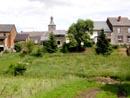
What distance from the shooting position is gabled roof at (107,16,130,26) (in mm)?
98075

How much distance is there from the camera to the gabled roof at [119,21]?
3861 inches

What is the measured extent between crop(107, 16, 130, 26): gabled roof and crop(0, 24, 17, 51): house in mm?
28783

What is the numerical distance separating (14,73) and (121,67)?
19.4 m

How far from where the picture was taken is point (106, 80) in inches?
1741

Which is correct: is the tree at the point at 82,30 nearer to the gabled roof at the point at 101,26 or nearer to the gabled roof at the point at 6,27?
the gabled roof at the point at 101,26

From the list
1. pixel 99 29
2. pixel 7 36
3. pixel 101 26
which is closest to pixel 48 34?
pixel 7 36

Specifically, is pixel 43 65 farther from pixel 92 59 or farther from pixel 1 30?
pixel 1 30

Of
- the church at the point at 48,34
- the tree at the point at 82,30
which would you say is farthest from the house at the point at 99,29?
the tree at the point at 82,30

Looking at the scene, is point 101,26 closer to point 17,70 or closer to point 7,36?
point 7,36

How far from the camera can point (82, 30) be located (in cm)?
8375

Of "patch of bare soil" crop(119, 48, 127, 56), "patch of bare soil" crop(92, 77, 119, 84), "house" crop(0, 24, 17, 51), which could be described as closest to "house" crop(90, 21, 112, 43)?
"patch of bare soil" crop(119, 48, 127, 56)

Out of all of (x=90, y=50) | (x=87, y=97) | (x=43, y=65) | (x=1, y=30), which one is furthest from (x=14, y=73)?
(x=1, y=30)

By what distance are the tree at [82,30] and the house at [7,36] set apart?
66.3 feet

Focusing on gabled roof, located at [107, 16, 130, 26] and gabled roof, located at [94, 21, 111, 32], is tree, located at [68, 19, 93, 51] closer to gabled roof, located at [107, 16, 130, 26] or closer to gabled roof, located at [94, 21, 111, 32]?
gabled roof, located at [94, 21, 111, 32]
